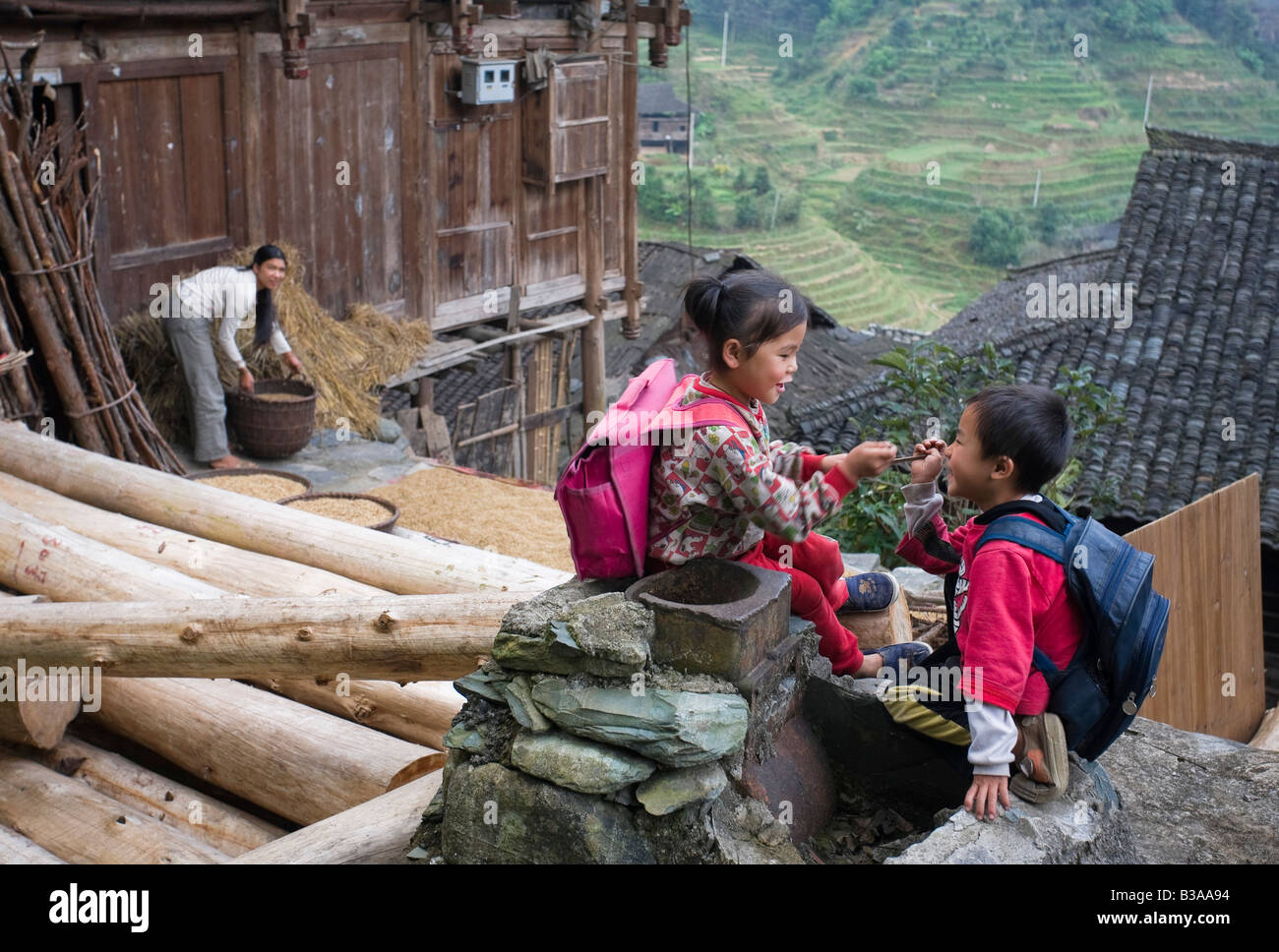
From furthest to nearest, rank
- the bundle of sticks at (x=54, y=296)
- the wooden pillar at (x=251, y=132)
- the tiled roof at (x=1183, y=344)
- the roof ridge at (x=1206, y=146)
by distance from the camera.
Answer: the roof ridge at (x=1206, y=146) → the tiled roof at (x=1183, y=344) → the wooden pillar at (x=251, y=132) → the bundle of sticks at (x=54, y=296)

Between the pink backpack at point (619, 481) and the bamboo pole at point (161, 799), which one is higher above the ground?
the pink backpack at point (619, 481)

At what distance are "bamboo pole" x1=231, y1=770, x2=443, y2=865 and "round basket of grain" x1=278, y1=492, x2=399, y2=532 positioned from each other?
3537mm

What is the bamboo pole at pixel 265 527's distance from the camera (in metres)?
4.74

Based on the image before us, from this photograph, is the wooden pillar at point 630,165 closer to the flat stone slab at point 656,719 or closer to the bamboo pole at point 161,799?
the bamboo pole at point 161,799

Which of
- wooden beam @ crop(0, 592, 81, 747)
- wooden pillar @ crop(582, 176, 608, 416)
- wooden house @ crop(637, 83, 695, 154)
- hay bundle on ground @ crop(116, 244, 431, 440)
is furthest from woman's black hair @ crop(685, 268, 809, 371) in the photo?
wooden house @ crop(637, 83, 695, 154)

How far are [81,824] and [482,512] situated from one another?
16.6ft

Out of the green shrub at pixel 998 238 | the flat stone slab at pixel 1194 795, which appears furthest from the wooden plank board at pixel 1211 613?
the green shrub at pixel 998 238

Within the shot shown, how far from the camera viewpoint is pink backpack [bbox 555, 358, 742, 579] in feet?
9.31

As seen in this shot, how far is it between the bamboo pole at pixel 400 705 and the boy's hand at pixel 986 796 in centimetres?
180

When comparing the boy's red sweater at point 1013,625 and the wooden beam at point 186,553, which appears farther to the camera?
the wooden beam at point 186,553

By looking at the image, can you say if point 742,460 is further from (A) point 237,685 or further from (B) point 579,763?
(A) point 237,685

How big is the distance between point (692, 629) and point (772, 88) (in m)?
44.0

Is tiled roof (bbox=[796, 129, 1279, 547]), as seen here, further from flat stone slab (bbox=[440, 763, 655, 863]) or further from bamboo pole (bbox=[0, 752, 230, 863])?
flat stone slab (bbox=[440, 763, 655, 863])

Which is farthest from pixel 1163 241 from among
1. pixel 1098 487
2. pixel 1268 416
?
pixel 1098 487
